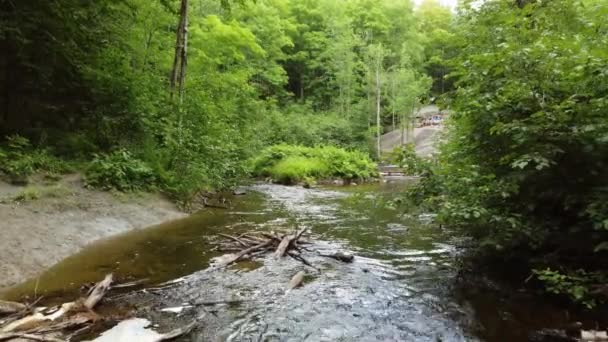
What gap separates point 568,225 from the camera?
4.93 metres

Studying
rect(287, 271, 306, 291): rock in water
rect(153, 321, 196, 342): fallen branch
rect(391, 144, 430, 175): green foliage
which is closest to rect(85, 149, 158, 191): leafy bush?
rect(287, 271, 306, 291): rock in water

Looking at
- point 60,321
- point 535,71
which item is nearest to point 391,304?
point 535,71

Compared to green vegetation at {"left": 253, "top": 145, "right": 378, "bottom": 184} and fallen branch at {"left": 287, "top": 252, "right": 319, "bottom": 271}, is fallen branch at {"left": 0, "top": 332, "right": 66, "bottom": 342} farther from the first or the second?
green vegetation at {"left": 253, "top": 145, "right": 378, "bottom": 184}

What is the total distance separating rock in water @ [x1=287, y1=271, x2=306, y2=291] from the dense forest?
78.0 inches

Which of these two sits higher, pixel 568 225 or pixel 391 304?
pixel 568 225

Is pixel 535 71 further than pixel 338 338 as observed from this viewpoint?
Yes

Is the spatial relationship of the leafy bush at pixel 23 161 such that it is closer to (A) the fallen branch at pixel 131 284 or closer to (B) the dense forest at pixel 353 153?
(B) the dense forest at pixel 353 153

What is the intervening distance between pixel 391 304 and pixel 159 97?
393 inches

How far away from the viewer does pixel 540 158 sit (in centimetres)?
405

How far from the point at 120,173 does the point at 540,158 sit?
30.3 ft

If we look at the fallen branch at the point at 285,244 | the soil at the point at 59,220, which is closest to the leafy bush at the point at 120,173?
the soil at the point at 59,220

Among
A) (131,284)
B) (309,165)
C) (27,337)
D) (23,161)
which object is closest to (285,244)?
(131,284)

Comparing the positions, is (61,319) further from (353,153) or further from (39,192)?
(353,153)

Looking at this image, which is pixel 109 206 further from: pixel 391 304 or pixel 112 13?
pixel 391 304
